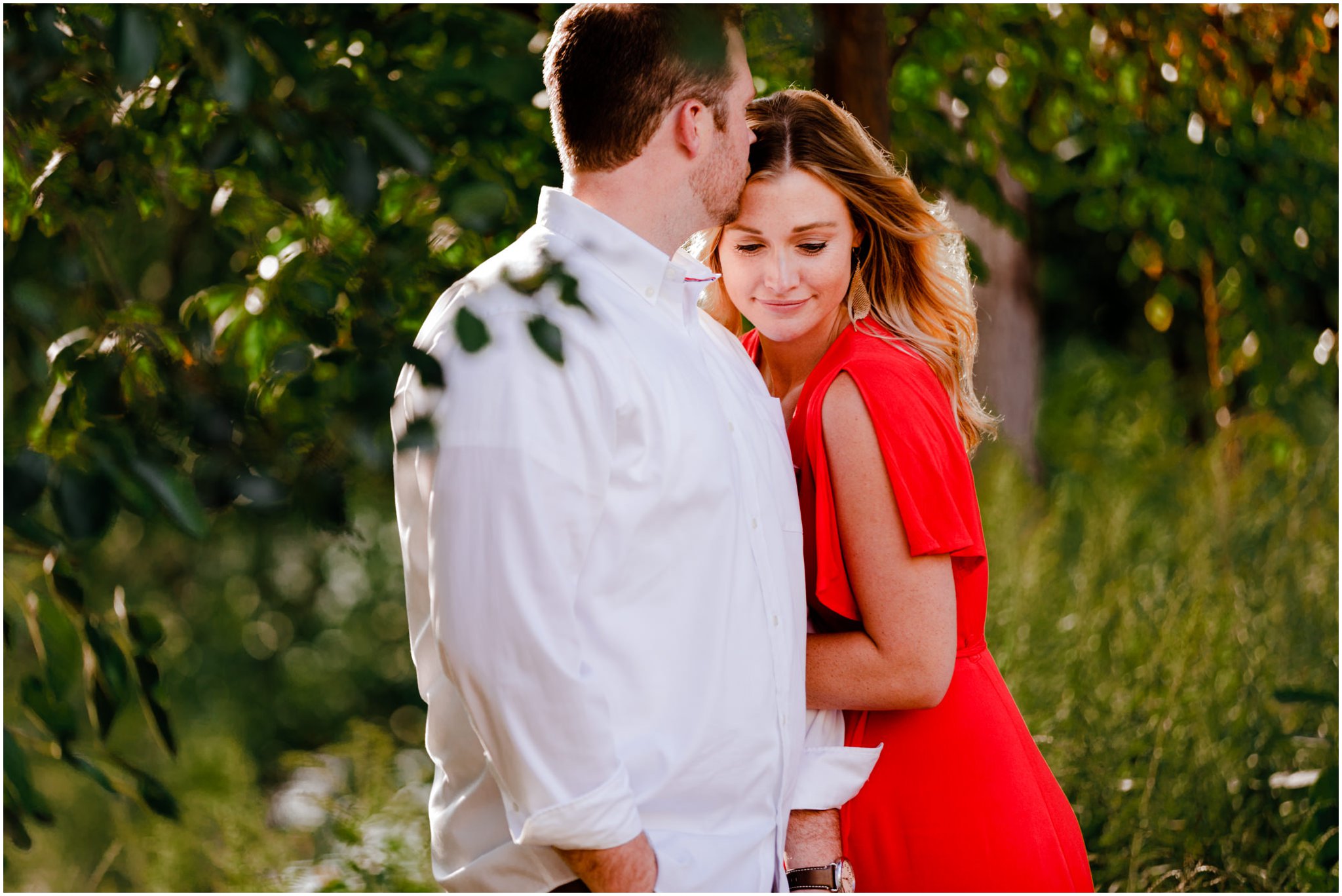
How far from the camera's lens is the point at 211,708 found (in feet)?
41.2

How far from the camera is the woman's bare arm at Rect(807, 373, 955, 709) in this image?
202 centimetres

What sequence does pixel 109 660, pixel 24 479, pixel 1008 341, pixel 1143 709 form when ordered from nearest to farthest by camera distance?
pixel 24 479 < pixel 109 660 < pixel 1143 709 < pixel 1008 341

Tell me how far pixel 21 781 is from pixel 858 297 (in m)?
1.62

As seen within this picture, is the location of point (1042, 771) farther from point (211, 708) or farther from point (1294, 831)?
point (211, 708)

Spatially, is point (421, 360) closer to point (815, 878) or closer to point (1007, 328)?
point (815, 878)

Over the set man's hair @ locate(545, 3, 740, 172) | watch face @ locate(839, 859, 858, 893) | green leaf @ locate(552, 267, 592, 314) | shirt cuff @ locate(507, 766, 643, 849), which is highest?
man's hair @ locate(545, 3, 740, 172)

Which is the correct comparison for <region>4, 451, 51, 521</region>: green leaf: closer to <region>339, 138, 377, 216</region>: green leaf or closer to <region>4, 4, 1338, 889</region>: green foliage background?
<region>4, 4, 1338, 889</region>: green foliage background

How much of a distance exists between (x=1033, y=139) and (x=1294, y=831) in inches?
90.5

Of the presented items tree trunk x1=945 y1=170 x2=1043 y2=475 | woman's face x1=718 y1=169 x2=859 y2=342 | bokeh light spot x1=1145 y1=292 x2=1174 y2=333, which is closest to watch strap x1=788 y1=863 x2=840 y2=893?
woman's face x1=718 y1=169 x2=859 y2=342

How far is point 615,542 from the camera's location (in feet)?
5.54

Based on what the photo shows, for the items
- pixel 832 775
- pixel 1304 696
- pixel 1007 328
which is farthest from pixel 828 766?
pixel 1007 328

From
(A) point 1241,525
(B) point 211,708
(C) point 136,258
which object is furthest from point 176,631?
(A) point 1241,525

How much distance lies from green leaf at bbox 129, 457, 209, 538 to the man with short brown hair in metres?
0.29

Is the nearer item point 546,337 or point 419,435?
point 419,435
